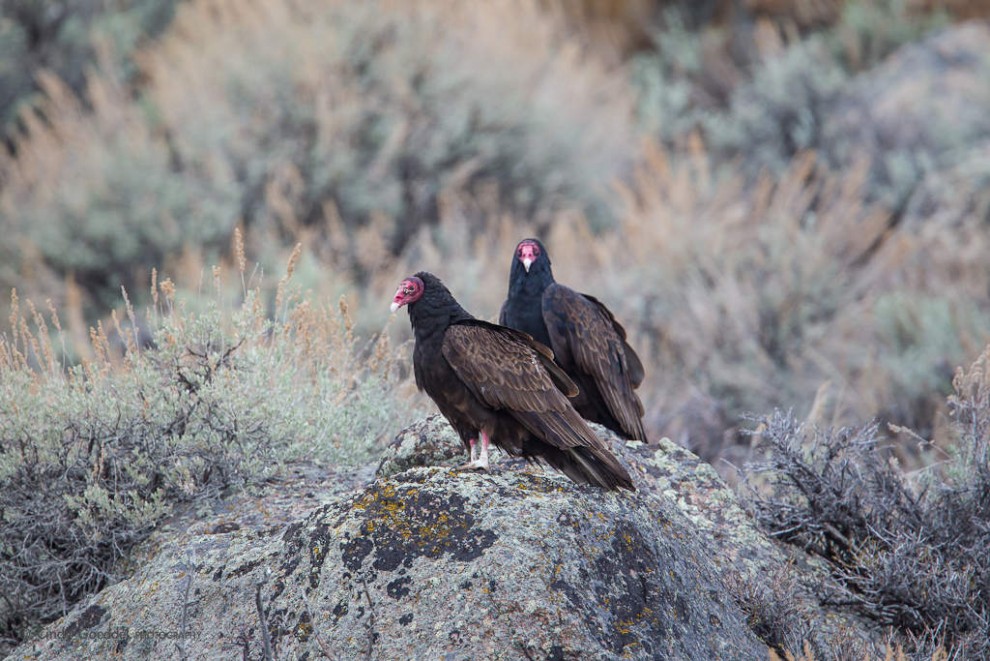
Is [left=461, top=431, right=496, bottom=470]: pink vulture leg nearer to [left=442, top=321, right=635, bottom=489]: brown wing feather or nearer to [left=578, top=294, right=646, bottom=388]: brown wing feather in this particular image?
[left=442, top=321, right=635, bottom=489]: brown wing feather

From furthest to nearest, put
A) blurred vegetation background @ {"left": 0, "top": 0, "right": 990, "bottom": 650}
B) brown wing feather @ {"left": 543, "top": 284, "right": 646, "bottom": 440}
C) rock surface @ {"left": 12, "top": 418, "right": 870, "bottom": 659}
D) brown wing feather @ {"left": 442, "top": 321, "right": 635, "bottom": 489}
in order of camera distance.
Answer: blurred vegetation background @ {"left": 0, "top": 0, "right": 990, "bottom": 650} < brown wing feather @ {"left": 543, "top": 284, "right": 646, "bottom": 440} < brown wing feather @ {"left": 442, "top": 321, "right": 635, "bottom": 489} < rock surface @ {"left": 12, "top": 418, "right": 870, "bottom": 659}

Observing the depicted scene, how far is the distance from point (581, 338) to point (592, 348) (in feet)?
0.20

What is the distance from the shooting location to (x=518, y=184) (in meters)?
10.6

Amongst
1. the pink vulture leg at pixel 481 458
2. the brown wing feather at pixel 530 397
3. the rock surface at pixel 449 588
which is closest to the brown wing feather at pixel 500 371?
the brown wing feather at pixel 530 397

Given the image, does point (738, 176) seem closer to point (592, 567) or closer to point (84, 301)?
point (84, 301)

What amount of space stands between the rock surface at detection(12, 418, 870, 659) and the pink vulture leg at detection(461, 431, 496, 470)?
0.06m

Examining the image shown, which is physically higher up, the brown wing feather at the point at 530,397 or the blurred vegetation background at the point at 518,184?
the blurred vegetation background at the point at 518,184

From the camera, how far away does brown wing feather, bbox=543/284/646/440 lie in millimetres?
4977

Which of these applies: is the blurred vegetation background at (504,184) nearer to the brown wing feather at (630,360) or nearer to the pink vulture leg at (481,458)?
the brown wing feather at (630,360)

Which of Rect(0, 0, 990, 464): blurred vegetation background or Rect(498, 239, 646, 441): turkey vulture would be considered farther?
Rect(0, 0, 990, 464): blurred vegetation background

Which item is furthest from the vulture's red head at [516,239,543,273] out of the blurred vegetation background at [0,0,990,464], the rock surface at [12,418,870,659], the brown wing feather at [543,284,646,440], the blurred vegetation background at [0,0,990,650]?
the blurred vegetation background at [0,0,990,464]

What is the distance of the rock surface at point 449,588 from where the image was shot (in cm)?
328

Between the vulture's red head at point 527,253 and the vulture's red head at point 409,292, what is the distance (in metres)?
1.08

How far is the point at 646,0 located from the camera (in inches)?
559
